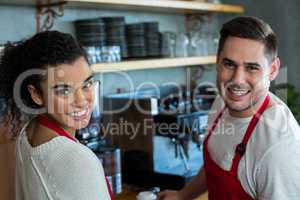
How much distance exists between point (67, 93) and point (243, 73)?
0.56 metres

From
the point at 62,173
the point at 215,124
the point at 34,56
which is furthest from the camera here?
the point at 215,124

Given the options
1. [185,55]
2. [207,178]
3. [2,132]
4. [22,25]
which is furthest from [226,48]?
[185,55]

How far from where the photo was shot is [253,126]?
1.27 meters

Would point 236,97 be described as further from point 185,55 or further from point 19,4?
point 185,55

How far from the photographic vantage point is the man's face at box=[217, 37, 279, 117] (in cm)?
123

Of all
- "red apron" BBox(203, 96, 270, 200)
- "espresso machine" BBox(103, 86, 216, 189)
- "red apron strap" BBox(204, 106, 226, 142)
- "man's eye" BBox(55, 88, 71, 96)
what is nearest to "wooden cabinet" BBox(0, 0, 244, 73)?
"espresso machine" BBox(103, 86, 216, 189)

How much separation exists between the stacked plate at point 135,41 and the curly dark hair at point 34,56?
1085mm

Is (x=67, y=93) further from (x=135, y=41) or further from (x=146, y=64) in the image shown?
(x=135, y=41)

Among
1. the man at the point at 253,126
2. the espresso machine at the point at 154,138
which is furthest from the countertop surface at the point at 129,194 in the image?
the man at the point at 253,126

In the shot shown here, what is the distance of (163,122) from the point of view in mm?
2020

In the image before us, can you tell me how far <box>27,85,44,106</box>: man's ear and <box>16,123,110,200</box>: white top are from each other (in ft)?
0.39

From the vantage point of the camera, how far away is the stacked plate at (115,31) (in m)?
2.00

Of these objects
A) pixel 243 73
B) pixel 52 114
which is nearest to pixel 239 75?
pixel 243 73

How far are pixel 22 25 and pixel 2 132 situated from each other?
683mm
